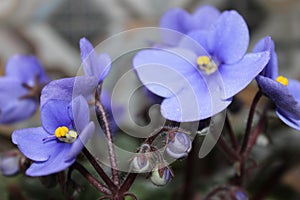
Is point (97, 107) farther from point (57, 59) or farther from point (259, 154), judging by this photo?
point (57, 59)

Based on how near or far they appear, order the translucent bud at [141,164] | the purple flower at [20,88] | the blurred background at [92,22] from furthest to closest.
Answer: the blurred background at [92,22]
the purple flower at [20,88]
the translucent bud at [141,164]

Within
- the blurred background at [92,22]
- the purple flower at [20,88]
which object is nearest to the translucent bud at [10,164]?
the purple flower at [20,88]

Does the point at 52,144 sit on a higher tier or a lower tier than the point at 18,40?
higher

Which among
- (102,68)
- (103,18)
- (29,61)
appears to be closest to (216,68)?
(102,68)

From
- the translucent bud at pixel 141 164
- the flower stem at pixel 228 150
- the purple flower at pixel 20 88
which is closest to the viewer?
the translucent bud at pixel 141 164

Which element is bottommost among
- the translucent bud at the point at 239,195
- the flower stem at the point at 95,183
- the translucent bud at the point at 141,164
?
the translucent bud at the point at 239,195

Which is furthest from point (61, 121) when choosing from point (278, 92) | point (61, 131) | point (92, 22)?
point (92, 22)

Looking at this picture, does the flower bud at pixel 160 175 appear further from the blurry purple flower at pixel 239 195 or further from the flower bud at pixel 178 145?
the blurry purple flower at pixel 239 195
